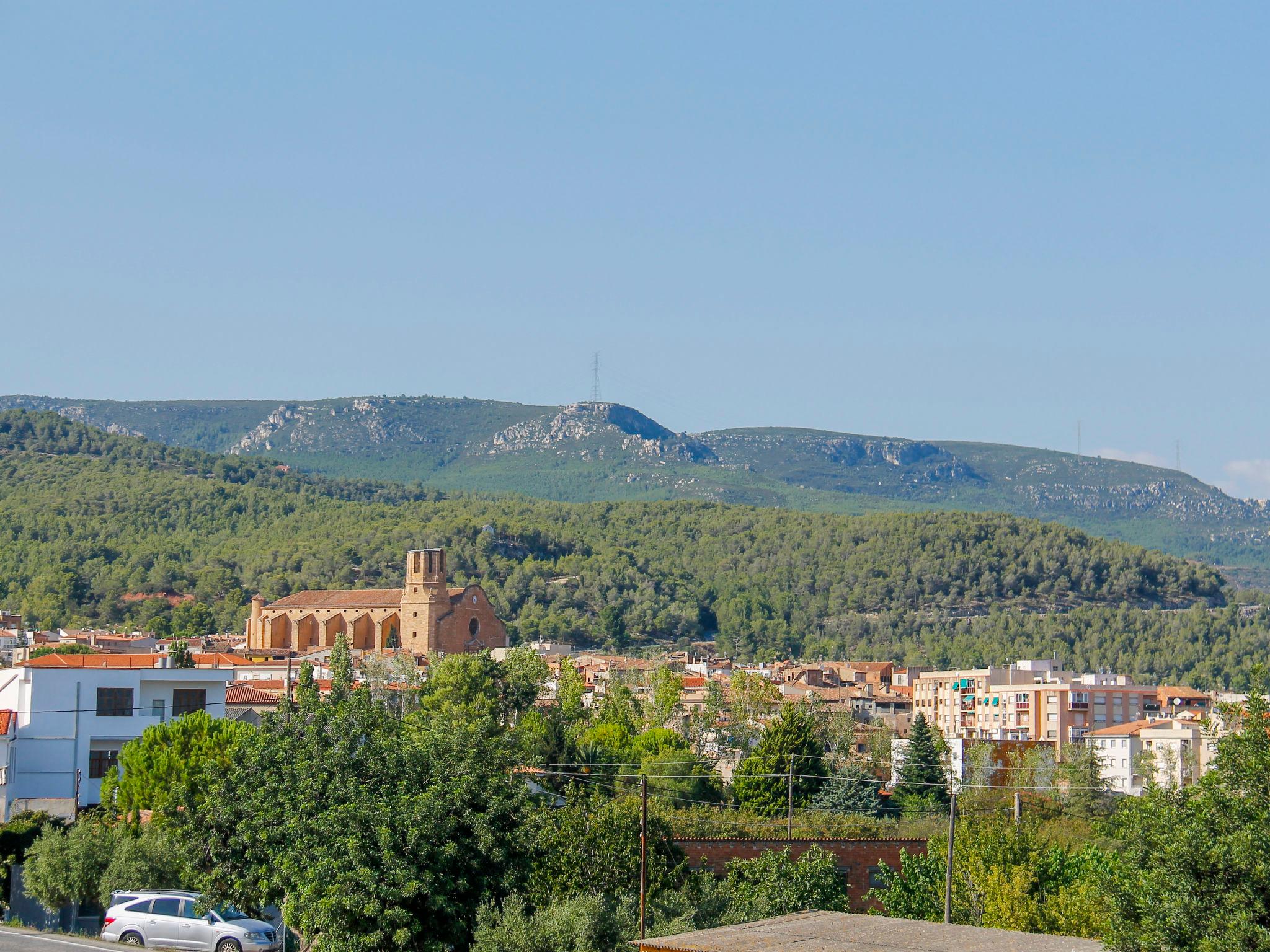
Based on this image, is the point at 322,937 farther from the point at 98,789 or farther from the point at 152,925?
the point at 98,789

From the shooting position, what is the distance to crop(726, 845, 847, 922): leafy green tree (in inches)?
1465

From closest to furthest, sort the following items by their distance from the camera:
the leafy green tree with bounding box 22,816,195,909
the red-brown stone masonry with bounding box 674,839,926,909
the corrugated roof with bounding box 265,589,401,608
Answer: the leafy green tree with bounding box 22,816,195,909 < the red-brown stone masonry with bounding box 674,839,926,909 < the corrugated roof with bounding box 265,589,401,608

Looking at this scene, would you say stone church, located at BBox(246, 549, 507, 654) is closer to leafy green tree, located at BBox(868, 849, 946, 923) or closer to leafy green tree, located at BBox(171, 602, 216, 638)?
leafy green tree, located at BBox(171, 602, 216, 638)

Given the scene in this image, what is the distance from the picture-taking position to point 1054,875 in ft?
127

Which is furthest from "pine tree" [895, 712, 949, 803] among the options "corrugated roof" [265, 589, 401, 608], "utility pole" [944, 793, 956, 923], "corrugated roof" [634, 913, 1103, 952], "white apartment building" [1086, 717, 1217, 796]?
"corrugated roof" [265, 589, 401, 608]

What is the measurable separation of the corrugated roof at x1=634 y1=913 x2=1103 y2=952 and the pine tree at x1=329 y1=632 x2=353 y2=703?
42.7ft

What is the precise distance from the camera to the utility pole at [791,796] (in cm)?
5572

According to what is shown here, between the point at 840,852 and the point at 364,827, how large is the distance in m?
25.0

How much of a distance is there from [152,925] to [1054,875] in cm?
2019

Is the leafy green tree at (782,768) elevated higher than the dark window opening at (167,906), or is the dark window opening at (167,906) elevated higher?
the dark window opening at (167,906)

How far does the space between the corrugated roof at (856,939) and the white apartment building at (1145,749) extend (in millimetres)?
59550

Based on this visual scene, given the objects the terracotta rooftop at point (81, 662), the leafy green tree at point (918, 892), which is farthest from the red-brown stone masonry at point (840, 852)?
the terracotta rooftop at point (81, 662)

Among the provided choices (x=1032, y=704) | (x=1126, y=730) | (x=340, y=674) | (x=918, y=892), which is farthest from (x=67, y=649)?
(x=918, y=892)

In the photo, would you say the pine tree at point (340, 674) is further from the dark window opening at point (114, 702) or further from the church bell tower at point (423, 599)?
the church bell tower at point (423, 599)
